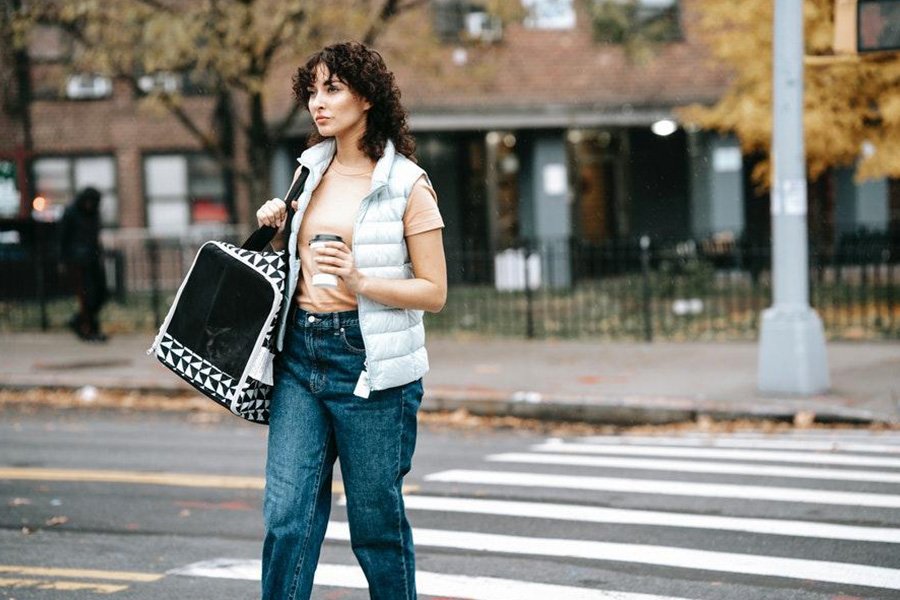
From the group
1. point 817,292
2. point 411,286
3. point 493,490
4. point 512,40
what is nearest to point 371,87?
point 411,286

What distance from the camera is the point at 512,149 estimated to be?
2500 centimetres

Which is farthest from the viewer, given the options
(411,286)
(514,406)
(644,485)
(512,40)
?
(512,40)

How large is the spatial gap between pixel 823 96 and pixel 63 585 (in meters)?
13.7

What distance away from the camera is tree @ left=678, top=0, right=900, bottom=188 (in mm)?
16531

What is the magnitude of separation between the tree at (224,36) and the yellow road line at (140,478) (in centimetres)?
638

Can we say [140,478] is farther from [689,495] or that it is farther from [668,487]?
[689,495]

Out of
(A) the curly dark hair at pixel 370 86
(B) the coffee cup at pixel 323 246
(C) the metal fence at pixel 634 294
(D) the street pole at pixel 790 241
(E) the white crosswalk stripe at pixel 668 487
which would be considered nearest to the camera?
(B) the coffee cup at pixel 323 246

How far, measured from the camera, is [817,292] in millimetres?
16312

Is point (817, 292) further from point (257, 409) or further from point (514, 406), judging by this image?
point (257, 409)

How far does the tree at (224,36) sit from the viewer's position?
14523 millimetres

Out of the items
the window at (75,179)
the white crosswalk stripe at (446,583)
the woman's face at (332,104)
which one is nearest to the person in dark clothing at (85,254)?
the white crosswalk stripe at (446,583)

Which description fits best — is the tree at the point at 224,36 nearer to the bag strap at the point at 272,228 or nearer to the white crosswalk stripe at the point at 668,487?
the white crosswalk stripe at the point at 668,487

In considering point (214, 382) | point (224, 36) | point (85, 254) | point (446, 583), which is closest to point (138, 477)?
point (446, 583)

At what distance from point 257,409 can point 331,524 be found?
2813 mm
